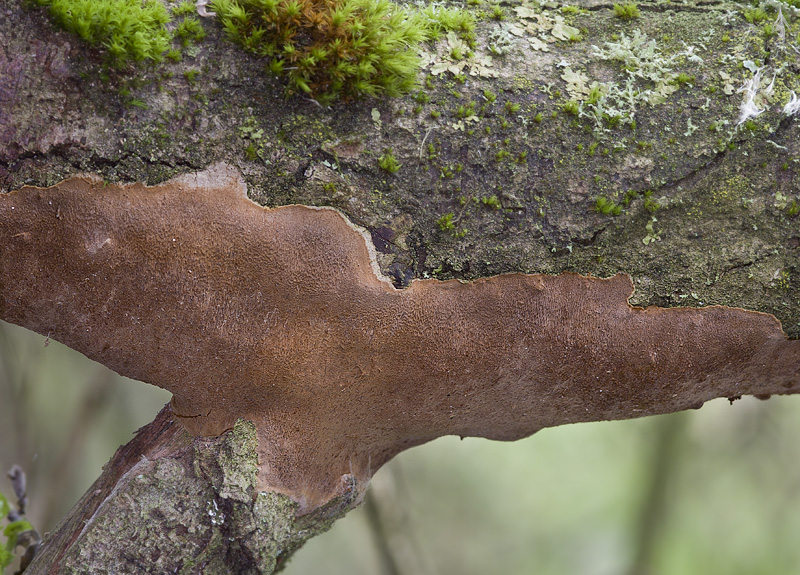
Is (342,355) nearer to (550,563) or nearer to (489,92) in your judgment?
(489,92)

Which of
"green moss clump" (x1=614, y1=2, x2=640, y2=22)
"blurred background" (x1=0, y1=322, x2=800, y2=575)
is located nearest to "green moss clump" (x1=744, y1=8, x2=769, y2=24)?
"green moss clump" (x1=614, y1=2, x2=640, y2=22)

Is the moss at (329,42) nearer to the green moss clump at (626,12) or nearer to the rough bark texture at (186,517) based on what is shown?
the green moss clump at (626,12)

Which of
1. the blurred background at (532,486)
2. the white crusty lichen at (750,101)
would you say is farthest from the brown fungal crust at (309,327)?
the blurred background at (532,486)

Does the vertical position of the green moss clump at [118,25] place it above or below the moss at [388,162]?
above

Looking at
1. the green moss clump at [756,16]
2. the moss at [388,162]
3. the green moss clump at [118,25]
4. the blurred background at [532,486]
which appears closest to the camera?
the green moss clump at [118,25]

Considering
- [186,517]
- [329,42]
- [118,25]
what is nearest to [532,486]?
[186,517]

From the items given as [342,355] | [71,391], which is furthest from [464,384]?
[71,391]
